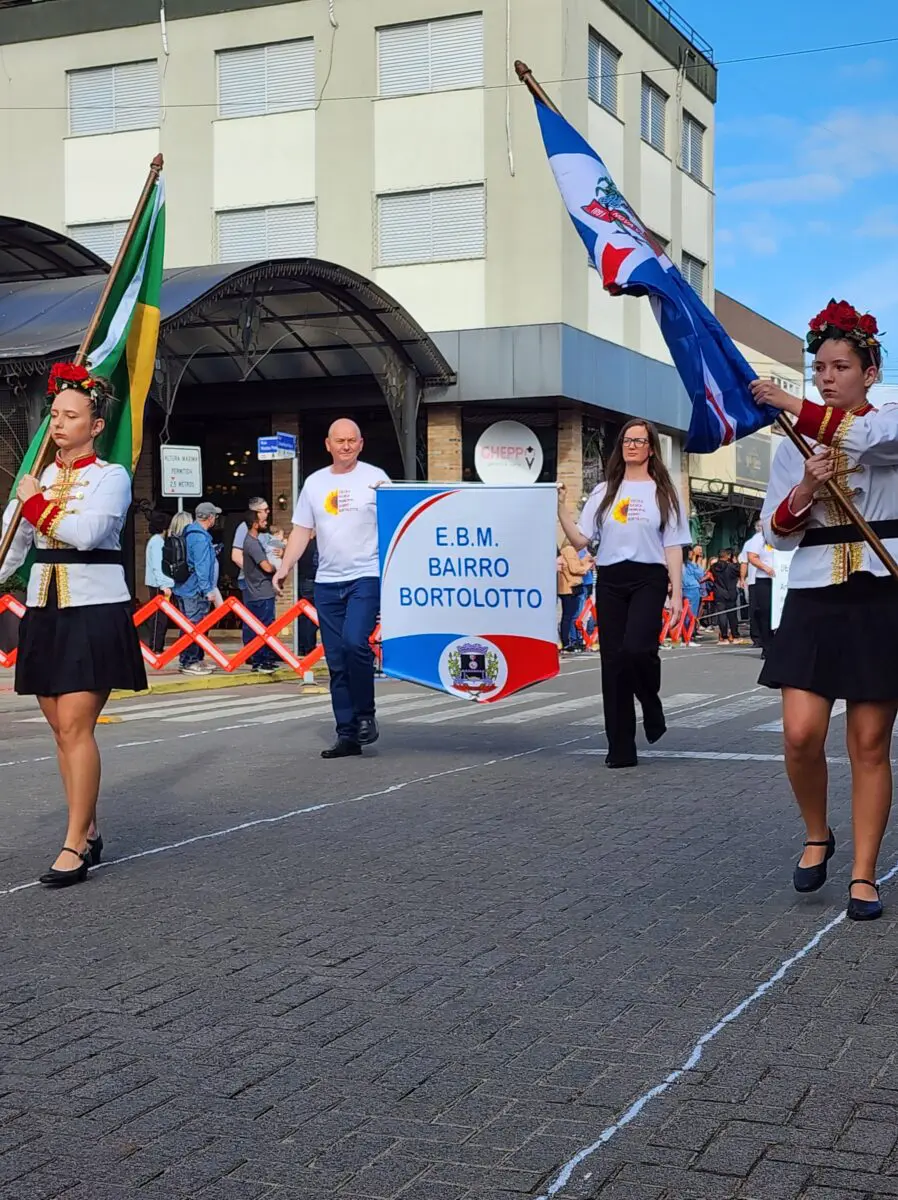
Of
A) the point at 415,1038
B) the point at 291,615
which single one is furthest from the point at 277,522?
the point at 415,1038

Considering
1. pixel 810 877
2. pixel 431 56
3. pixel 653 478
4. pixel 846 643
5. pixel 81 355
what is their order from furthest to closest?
pixel 431 56 < pixel 653 478 < pixel 81 355 < pixel 810 877 < pixel 846 643

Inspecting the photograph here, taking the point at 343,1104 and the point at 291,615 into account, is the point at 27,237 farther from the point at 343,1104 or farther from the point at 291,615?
the point at 343,1104

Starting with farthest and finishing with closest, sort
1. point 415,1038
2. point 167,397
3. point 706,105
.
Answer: point 706,105
point 167,397
point 415,1038

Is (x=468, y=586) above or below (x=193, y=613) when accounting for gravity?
above

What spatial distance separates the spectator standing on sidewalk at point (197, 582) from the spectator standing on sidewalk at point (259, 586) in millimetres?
430

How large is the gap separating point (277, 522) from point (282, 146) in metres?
7.42

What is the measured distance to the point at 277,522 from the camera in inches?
1260

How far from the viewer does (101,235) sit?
33406 mm

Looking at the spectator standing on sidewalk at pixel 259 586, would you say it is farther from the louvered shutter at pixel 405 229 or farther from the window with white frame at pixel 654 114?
the window with white frame at pixel 654 114

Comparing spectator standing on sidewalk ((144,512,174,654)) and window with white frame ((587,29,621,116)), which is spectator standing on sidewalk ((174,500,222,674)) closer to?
spectator standing on sidewalk ((144,512,174,654))

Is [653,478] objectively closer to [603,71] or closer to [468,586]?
[468,586]

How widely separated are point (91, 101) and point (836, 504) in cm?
3098

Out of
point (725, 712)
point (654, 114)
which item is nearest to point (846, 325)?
point (725, 712)

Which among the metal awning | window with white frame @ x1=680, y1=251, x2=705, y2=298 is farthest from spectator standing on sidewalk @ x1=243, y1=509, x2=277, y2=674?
window with white frame @ x1=680, y1=251, x2=705, y2=298
